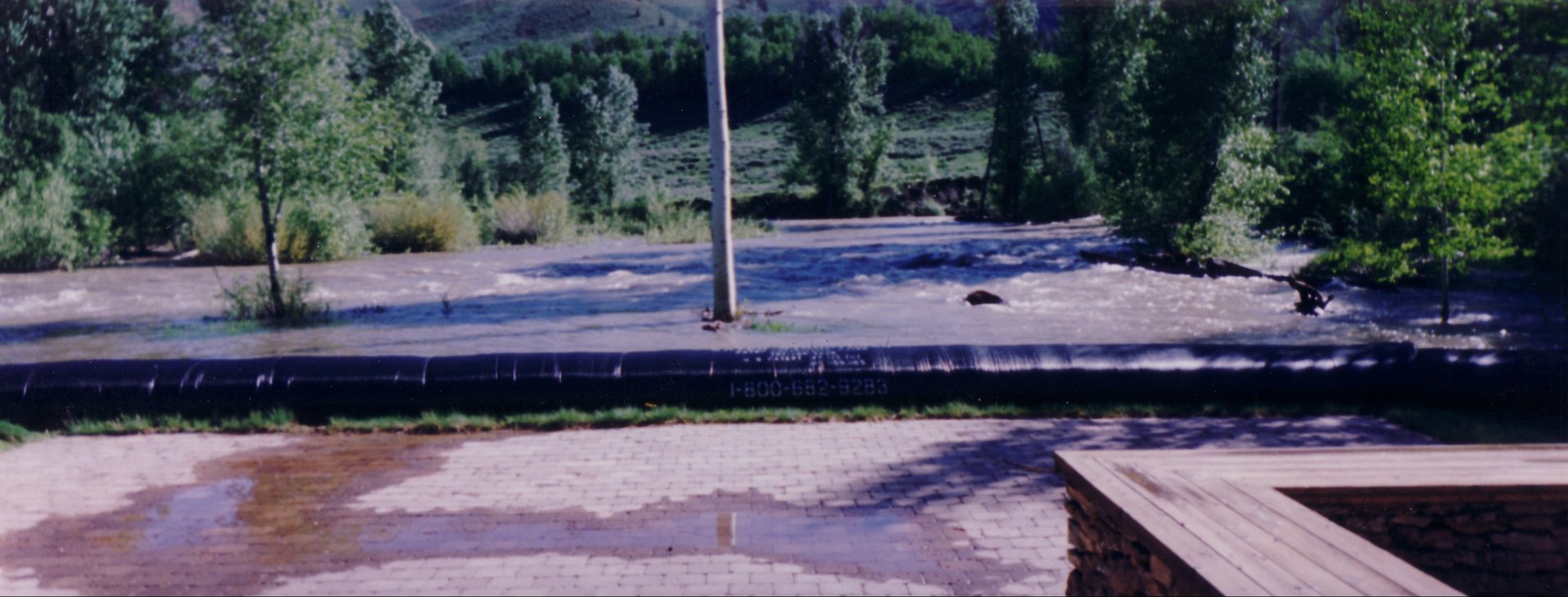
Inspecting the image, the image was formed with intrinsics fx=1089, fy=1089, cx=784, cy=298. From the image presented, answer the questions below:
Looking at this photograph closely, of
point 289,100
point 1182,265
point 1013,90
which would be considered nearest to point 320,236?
point 289,100

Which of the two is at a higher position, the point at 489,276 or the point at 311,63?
the point at 311,63

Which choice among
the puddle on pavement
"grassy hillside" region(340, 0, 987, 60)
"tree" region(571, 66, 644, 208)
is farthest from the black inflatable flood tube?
"grassy hillside" region(340, 0, 987, 60)

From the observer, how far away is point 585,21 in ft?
258

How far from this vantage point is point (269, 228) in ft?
52.9

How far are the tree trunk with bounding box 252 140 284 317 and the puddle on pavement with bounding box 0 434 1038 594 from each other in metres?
9.92

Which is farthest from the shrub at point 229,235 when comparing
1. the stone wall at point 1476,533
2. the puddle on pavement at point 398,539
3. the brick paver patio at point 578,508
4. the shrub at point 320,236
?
the stone wall at point 1476,533

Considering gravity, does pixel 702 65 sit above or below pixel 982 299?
above

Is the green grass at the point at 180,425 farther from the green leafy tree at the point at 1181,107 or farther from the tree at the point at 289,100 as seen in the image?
the green leafy tree at the point at 1181,107

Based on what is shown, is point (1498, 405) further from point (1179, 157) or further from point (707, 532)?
point (1179, 157)

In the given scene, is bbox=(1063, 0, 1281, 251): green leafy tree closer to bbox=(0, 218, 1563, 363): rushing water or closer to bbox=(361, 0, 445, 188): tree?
bbox=(0, 218, 1563, 363): rushing water

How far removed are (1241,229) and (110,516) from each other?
24703mm

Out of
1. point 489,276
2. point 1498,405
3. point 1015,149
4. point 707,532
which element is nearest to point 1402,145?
point 1498,405

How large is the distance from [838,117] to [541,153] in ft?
60.0

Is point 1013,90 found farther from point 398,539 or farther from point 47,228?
point 398,539
